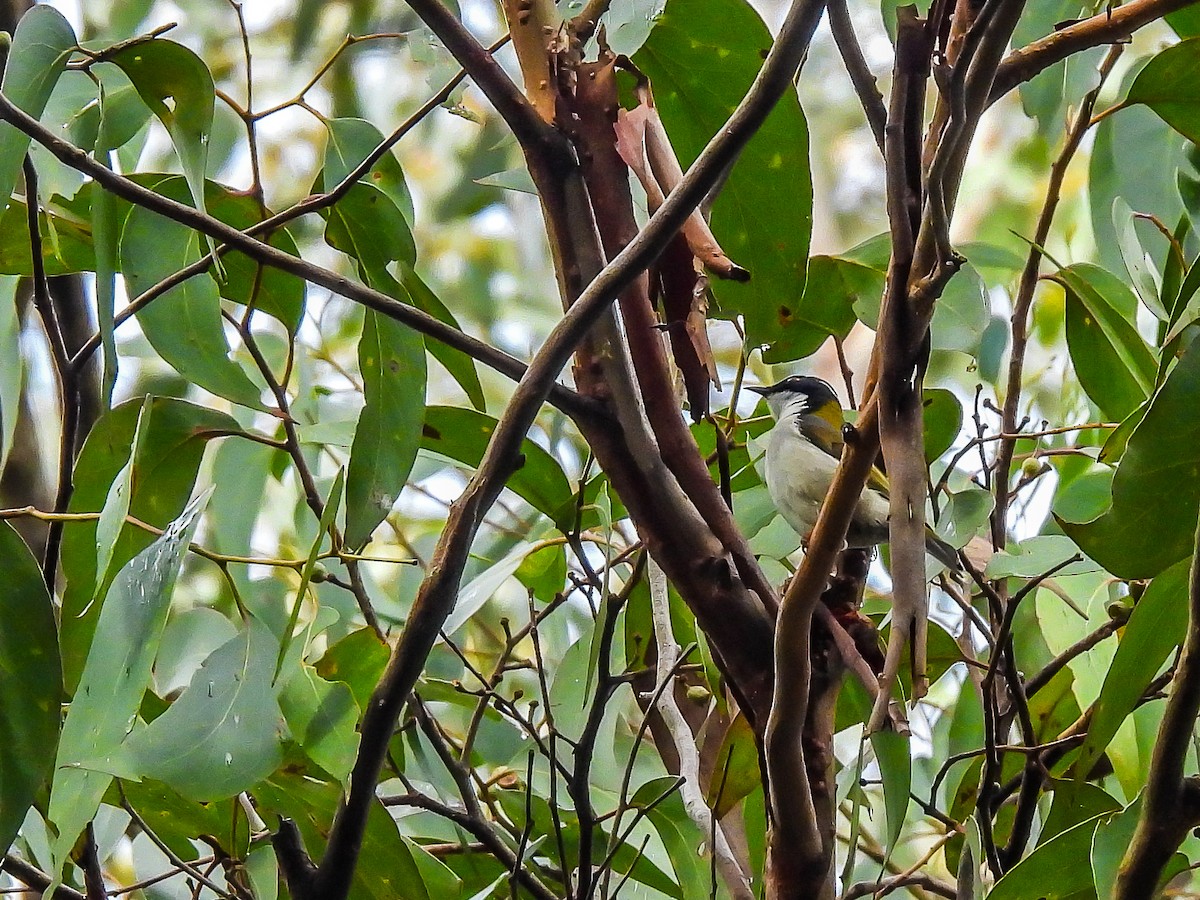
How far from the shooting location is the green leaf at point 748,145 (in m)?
1.13

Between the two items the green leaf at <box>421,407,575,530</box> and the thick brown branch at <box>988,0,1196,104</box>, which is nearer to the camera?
the thick brown branch at <box>988,0,1196,104</box>

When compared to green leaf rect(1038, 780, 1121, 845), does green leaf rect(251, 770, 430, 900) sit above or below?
below

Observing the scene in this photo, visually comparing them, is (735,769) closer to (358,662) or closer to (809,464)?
(358,662)

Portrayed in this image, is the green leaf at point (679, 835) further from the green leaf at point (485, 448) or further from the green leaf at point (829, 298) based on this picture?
the green leaf at point (829, 298)

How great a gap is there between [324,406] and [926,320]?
142 centimetres

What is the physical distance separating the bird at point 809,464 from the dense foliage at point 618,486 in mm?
193

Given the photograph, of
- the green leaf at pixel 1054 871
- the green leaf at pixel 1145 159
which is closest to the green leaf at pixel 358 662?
the green leaf at pixel 1054 871

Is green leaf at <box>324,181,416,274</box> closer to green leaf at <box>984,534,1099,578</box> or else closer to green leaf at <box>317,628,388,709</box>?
green leaf at <box>317,628,388,709</box>

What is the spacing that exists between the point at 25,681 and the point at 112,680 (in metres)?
0.10

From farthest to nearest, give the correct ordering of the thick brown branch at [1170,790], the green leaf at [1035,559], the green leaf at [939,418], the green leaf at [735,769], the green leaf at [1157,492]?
1. the green leaf at [939,418]
2. the green leaf at [1035,559]
3. the green leaf at [735,769]
4. the green leaf at [1157,492]
5. the thick brown branch at [1170,790]

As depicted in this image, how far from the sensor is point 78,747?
0.93m

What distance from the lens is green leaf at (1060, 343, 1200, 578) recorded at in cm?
88

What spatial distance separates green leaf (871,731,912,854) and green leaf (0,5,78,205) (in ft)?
2.65

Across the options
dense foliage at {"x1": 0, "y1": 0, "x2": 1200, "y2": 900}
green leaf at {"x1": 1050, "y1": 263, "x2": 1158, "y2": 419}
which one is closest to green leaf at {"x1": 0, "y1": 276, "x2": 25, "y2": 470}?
dense foliage at {"x1": 0, "y1": 0, "x2": 1200, "y2": 900}
